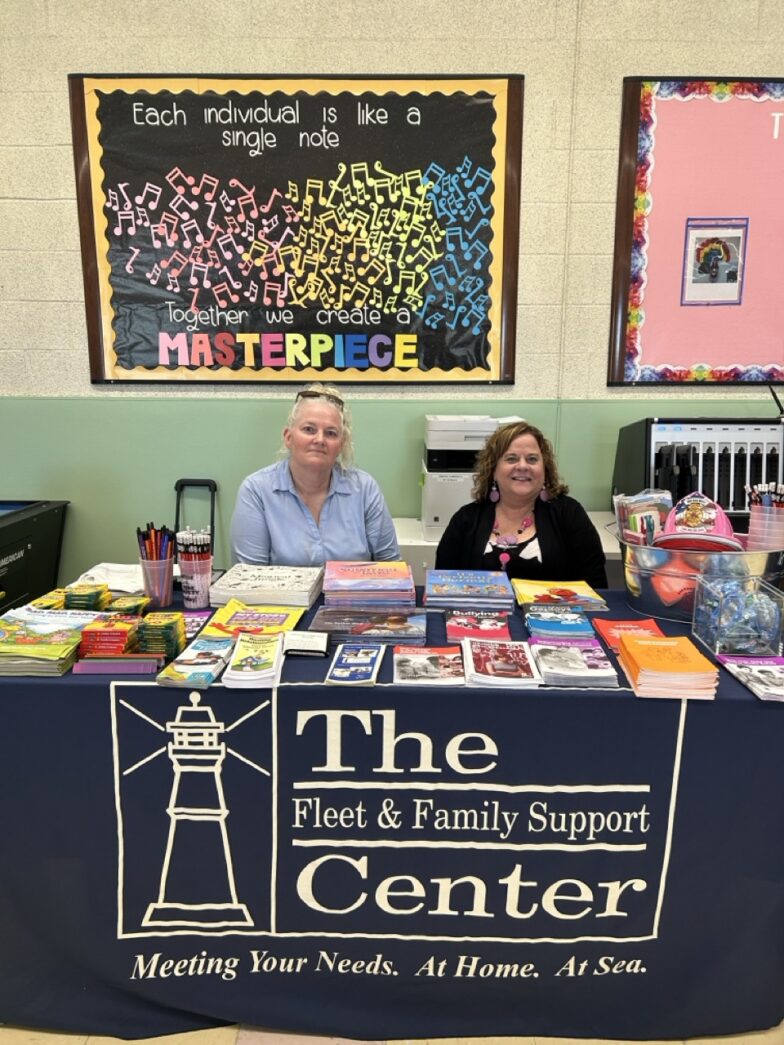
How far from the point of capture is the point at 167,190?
2979 mm

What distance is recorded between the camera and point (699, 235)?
303 cm

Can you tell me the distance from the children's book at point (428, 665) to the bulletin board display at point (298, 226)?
190 cm

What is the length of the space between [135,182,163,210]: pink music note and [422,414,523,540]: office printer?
5.01 ft

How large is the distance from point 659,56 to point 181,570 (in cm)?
287

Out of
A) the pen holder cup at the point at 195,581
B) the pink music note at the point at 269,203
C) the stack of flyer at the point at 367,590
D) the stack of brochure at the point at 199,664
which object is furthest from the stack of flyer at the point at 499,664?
the pink music note at the point at 269,203

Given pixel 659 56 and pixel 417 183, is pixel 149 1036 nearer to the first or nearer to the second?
pixel 417 183

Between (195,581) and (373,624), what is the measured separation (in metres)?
0.46

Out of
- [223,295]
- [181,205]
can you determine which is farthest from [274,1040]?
[181,205]

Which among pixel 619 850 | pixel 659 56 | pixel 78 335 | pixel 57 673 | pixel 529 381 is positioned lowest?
pixel 619 850

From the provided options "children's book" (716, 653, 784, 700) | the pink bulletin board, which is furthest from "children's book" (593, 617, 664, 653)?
the pink bulletin board

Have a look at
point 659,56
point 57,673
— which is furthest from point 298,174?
point 57,673

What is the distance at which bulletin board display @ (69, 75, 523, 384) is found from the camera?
9.57 feet

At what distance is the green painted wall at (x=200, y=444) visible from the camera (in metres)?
3.16

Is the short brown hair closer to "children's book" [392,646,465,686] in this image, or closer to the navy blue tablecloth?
"children's book" [392,646,465,686]
